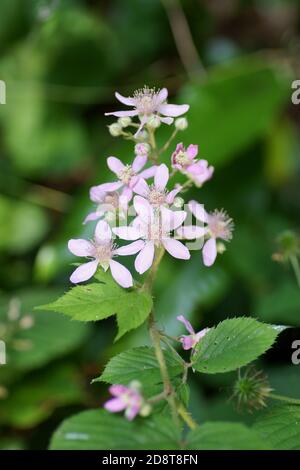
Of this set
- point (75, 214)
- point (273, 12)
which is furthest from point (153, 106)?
point (273, 12)

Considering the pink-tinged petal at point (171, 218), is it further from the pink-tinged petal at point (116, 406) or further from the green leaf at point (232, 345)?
the pink-tinged petal at point (116, 406)

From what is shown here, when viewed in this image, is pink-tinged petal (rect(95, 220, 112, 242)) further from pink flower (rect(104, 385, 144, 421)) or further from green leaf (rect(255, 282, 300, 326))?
green leaf (rect(255, 282, 300, 326))

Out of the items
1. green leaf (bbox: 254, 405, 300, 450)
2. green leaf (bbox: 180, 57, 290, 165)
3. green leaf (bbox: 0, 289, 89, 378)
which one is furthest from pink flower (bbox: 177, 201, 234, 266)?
green leaf (bbox: 180, 57, 290, 165)

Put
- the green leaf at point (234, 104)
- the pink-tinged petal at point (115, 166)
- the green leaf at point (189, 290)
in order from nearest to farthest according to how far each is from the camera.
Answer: the pink-tinged petal at point (115, 166)
the green leaf at point (189, 290)
the green leaf at point (234, 104)

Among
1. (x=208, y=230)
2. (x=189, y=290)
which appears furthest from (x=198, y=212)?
(x=189, y=290)

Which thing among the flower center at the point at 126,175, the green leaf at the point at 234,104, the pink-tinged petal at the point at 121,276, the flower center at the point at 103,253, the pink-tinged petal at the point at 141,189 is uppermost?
the green leaf at the point at 234,104

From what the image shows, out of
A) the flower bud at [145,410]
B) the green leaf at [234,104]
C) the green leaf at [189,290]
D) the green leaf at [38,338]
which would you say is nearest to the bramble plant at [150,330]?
the flower bud at [145,410]

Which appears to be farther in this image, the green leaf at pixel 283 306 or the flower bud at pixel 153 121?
the green leaf at pixel 283 306
